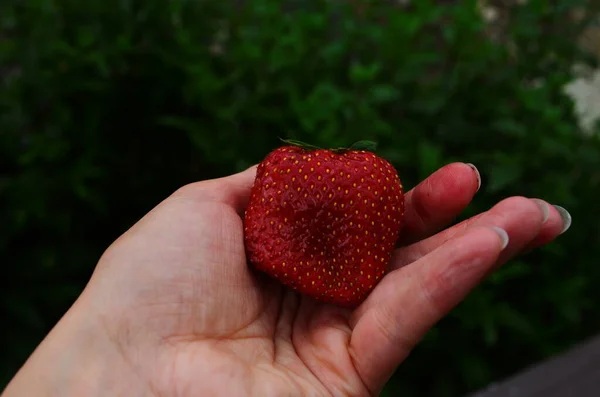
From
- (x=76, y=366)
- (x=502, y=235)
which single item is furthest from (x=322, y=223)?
(x=76, y=366)

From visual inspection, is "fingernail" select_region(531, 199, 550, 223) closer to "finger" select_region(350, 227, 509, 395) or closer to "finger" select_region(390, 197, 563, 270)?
"finger" select_region(390, 197, 563, 270)

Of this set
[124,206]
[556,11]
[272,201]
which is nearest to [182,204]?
[272,201]

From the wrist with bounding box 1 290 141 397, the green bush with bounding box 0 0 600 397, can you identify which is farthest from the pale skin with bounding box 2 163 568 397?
the green bush with bounding box 0 0 600 397

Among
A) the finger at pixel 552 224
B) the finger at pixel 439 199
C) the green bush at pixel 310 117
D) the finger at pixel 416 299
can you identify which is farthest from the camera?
the green bush at pixel 310 117

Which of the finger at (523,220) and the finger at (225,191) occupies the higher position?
the finger at (523,220)

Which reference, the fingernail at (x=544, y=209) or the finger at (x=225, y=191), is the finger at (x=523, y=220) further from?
the finger at (x=225, y=191)

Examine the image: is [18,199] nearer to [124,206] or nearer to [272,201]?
[124,206]

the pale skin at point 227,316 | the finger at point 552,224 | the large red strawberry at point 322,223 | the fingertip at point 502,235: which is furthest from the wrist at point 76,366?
the finger at point 552,224

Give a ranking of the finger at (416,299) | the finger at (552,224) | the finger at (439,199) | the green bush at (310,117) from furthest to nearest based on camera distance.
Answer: the green bush at (310,117) → the finger at (439,199) → the finger at (552,224) → the finger at (416,299)
